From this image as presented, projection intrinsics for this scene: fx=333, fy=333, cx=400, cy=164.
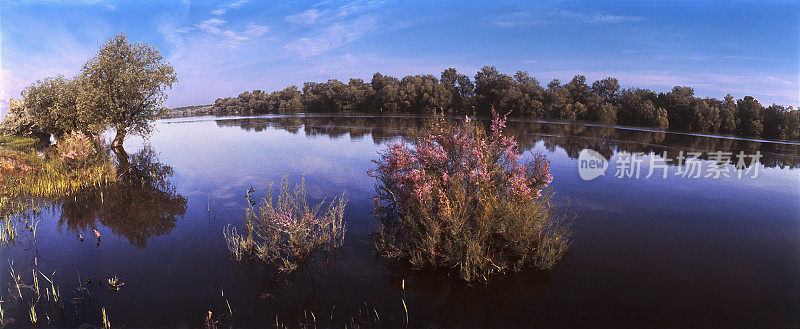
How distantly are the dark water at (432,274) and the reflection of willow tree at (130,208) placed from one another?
10 centimetres

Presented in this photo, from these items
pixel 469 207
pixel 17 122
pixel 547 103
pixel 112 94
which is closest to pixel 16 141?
pixel 17 122

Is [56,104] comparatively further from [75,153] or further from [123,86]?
[75,153]

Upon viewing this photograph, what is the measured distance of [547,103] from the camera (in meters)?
88.8

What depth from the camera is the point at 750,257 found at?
11.8m

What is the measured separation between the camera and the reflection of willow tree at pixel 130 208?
1427cm

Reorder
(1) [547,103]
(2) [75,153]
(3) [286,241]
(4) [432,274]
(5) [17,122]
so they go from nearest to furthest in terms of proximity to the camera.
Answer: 1. (4) [432,274]
2. (3) [286,241]
3. (2) [75,153]
4. (5) [17,122]
5. (1) [547,103]

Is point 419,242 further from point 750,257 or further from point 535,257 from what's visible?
point 750,257

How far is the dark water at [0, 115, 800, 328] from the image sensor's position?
28.2 feet

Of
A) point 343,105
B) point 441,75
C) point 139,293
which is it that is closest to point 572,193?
point 139,293

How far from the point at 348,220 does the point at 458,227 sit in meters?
6.17

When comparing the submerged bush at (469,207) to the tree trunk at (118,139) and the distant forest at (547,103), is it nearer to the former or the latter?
the distant forest at (547,103)

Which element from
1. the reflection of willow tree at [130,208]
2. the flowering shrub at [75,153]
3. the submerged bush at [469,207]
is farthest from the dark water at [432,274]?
the flowering shrub at [75,153]

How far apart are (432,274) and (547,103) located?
8950 cm

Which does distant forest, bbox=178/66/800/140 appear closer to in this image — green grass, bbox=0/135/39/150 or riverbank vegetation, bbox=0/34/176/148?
riverbank vegetation, bbox=0/34/176/148
